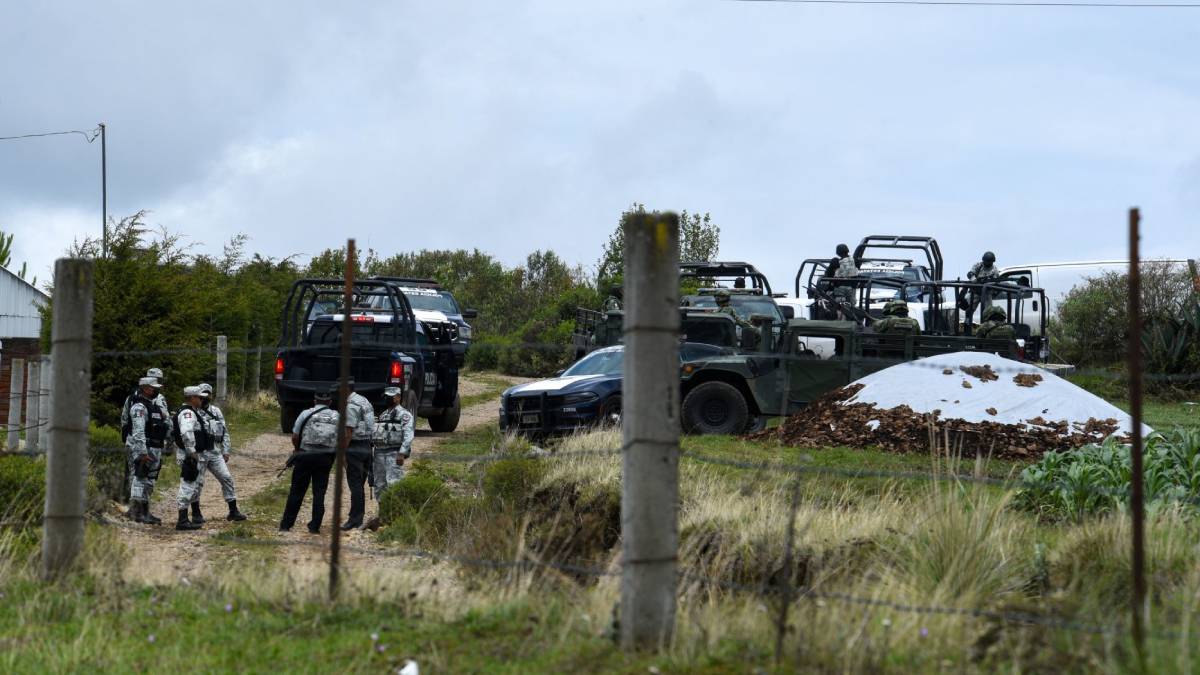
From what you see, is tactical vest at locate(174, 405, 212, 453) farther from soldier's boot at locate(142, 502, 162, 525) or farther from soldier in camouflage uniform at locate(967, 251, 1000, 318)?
soldier in camouflage uniform at locate(967, 251, 1000, 318)

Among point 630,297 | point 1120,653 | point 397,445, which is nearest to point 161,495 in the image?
point 397,445

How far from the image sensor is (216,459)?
1384 cm

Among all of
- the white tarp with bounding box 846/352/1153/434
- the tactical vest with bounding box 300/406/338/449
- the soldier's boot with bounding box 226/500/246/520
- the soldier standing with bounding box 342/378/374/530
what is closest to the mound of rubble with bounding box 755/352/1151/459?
the white tarp with bounding box 846/352/1153/434

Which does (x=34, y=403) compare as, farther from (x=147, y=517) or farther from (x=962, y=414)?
(x=962, y=414)

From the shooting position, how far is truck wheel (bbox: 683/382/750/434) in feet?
54.3

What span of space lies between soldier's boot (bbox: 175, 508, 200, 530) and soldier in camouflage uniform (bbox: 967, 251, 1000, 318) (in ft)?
36.5

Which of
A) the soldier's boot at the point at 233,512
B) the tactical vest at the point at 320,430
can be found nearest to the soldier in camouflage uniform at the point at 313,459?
the tactical vest at the point at 320,430

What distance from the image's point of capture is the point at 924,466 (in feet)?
42.8

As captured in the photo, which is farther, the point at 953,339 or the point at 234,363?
the point at 234,363

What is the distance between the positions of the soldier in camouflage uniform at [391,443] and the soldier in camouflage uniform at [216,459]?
4.70 feet

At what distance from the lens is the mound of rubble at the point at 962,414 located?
1411cm

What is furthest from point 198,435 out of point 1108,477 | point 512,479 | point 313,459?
point 1108,477

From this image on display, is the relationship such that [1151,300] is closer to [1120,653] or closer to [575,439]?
[575,439]

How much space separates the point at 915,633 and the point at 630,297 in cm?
163
